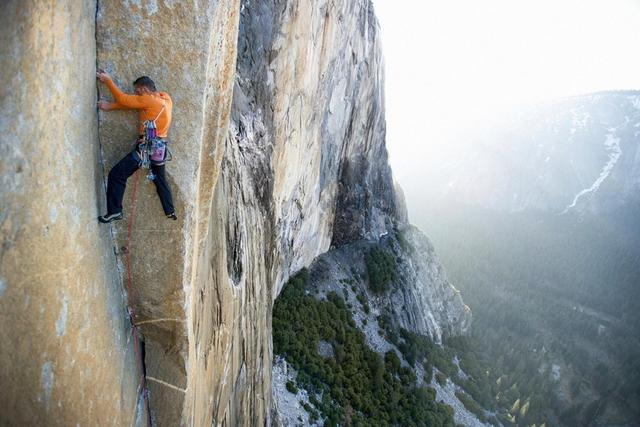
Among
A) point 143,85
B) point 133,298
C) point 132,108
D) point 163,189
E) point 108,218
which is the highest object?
point 143,85

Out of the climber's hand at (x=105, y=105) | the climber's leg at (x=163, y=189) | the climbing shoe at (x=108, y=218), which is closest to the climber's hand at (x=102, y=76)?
the climber's hand at (x=105, y=105)

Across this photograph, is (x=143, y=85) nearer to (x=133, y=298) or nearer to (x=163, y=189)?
(x=163, y=189)

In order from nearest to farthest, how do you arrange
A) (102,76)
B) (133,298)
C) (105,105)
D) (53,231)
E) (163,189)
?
(53,231)
(102,76)
(105,105)
(163,189)
(133,298)

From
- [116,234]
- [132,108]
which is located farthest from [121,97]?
[116,234]

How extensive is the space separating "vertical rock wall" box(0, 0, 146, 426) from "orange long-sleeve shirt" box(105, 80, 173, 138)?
0.30m

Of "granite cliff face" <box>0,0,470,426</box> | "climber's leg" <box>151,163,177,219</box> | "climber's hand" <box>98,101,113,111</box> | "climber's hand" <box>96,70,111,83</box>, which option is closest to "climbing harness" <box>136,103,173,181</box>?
"climber's leg" <box>151,163,177,219</box>

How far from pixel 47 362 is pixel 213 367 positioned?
550 centimetres

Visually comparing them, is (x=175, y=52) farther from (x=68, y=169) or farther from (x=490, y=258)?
(x=490, y=258)

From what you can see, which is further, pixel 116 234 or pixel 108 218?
pixel 116 234

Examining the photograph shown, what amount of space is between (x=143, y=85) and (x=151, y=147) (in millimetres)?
900

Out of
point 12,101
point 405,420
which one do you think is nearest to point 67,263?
point 12,101

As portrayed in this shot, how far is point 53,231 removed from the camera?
14.6 feet

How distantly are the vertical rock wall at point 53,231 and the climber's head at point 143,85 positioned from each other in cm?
58

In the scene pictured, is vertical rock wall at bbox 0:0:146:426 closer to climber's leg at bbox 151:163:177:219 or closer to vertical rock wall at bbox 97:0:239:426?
vertical rock wall at bbox 97:0:239:426
